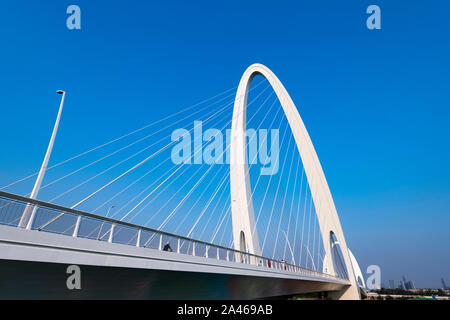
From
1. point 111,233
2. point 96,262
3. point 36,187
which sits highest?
point 36,187

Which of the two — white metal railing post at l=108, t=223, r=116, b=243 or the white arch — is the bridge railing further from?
the white arch

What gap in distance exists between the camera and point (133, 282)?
6.33 metres

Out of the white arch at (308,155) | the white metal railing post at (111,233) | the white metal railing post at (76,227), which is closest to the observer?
the white metal railing post at (76,227)

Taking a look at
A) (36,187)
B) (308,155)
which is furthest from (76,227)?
(308,155)

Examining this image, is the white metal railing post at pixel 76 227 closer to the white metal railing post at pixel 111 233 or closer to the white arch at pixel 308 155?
the white metal railing post at pixel 111 233

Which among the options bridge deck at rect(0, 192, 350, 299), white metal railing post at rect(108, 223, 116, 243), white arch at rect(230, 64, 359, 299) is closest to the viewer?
bridge deck at rect(0, 192, 350, 299)

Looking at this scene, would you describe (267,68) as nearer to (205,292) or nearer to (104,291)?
(205,292)

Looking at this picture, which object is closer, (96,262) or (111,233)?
(96,262)

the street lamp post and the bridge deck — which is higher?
the street lamp post

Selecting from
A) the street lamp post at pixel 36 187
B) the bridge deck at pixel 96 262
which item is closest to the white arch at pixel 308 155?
the street lamp post at pixel 36 187

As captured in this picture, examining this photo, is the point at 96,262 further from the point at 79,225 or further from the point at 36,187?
the point at 36,187

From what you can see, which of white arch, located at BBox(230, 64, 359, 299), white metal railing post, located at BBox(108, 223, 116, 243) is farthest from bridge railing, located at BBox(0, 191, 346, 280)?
white arch, located at BBox(230, 64, 359, 299)
